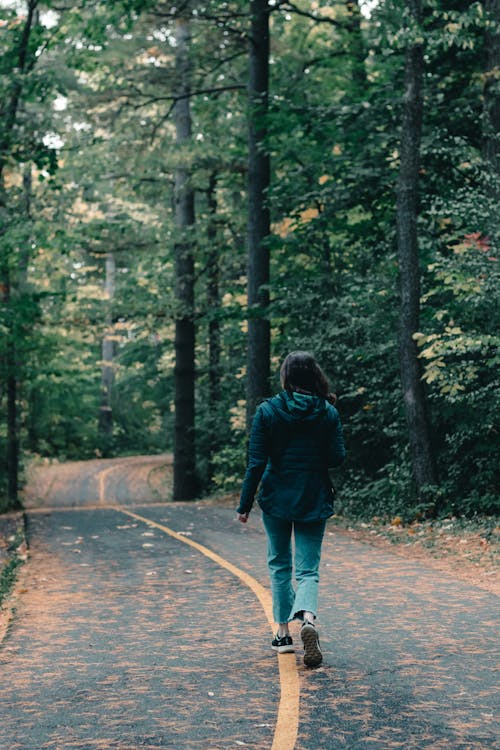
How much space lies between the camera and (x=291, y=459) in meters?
6.68

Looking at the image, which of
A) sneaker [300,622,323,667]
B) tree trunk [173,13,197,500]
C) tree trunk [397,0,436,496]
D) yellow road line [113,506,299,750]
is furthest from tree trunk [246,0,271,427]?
sneaker [300,622,323,667]

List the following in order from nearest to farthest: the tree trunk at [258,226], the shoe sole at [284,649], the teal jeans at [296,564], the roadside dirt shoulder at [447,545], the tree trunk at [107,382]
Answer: the teal jeans at [296,564]
the shoe sole at [284,649]
the roadside dirt shoulder at [447,545]
the tree trunk at [258,226]
the tree trunk at [107,382]

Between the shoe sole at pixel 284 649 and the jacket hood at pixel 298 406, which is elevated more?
the jacket hood at pixel 298 406

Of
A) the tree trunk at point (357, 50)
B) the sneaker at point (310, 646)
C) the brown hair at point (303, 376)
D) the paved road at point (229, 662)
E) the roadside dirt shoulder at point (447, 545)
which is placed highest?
the tree trunk at point (357, 50)

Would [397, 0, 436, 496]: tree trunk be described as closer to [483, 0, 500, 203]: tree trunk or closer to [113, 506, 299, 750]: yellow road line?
[483, 0, 500, 203]: tree trunk

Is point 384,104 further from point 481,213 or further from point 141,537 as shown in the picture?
point 141,537

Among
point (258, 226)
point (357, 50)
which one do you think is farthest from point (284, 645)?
point (357, 50)

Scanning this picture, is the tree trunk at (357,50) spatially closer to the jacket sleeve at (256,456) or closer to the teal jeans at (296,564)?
the jacket sleeve at (256,456)

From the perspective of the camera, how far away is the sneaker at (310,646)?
6.26 meters

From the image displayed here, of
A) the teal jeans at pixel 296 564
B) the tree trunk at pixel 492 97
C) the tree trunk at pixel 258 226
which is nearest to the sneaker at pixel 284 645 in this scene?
the teal jeans at pixel 296 564

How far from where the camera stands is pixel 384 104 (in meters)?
17.4

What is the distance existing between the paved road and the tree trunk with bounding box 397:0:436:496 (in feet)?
13.7

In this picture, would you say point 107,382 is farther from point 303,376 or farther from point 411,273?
point 303,376

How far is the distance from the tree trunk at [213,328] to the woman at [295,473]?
20.7 m
